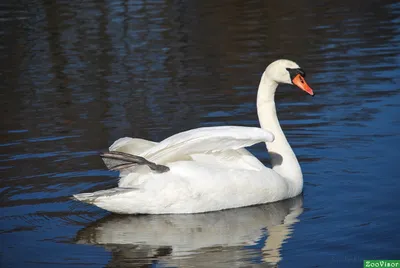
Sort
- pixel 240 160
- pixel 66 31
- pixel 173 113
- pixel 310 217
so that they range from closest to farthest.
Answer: pixel 310 217 → pixel 240 160 → pixel 173 113 → pixel 66 31

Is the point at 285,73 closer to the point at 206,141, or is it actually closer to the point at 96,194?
the point at 206,141

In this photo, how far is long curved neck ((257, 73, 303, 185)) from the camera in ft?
28.4

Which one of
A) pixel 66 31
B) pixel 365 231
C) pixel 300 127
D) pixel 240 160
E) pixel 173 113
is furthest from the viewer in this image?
pixel 66 31

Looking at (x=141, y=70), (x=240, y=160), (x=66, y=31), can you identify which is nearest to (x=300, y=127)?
(x=240, y=160)

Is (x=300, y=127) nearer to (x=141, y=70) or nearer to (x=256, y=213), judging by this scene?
(x=256, y=213)

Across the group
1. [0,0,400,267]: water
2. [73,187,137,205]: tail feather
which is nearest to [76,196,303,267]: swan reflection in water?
[0,0,400,267]: water

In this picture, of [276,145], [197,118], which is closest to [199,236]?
[276,145]

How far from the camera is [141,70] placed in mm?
15312

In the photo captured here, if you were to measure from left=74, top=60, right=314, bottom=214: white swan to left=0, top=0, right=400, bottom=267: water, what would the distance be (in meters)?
0.14

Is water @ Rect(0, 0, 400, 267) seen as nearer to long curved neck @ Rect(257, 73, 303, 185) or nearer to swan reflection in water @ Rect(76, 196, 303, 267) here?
swan reflection in water @ Rect(76, 196, 303, 267)

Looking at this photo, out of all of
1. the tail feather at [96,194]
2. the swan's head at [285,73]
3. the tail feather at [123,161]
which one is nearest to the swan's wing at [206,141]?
Result: the tail feather at [123,161]

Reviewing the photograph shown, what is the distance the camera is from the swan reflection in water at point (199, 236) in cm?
687

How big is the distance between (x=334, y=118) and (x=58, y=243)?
4815 mm
